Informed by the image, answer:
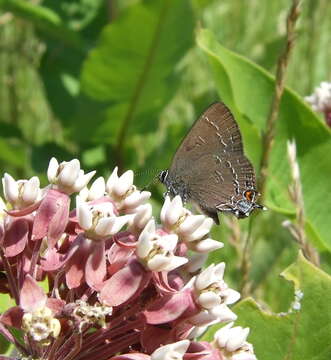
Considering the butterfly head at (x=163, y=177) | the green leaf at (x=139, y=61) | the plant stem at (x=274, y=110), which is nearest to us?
the butterfly head at (x=163, y=177)

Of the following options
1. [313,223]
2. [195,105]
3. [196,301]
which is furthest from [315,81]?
[196,301]

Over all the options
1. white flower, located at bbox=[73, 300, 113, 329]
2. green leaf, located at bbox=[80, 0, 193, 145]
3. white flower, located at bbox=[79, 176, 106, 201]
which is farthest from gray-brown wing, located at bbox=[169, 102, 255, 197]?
green leaf, located at bbox=[80, 0, 193, 145]

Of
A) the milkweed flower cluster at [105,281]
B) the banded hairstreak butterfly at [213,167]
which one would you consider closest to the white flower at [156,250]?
the milkweed flower cluster at [105,281]

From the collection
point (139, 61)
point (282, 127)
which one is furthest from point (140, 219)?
point (139, 61)

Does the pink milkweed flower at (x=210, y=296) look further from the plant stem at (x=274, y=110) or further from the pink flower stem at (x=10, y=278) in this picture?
the plant stem at (x=274, y=110)

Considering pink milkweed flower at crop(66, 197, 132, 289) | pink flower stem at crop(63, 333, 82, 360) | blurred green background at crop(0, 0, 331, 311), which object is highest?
pink milkweed flower at crop(66, 197, 132, 289)

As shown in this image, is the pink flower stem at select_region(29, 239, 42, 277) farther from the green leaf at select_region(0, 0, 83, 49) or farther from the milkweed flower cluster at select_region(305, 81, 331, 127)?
the green leaf at select_region(0, 0, 83, 49)
